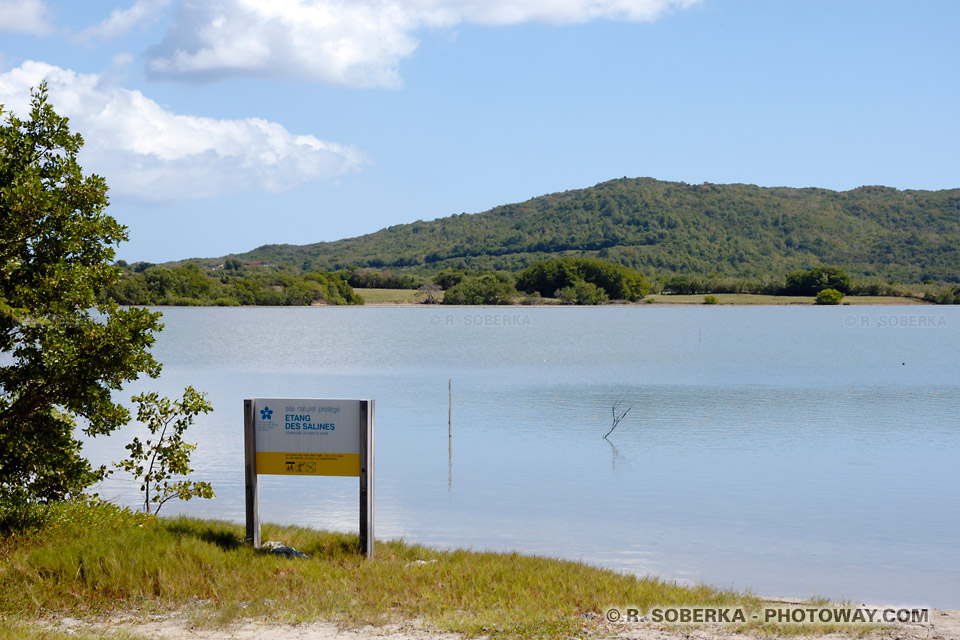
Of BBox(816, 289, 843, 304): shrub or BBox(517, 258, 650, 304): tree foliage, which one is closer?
BBox(816, 289, 843, 304): shrub

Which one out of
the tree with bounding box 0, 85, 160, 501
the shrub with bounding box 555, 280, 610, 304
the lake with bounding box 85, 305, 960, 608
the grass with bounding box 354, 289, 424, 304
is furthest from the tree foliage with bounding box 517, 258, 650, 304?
the tree with bounding box 0, 85, 160, 501

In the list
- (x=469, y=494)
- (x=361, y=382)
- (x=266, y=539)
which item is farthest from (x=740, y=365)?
(x=266, y=539)

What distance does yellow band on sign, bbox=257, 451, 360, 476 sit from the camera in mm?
9258

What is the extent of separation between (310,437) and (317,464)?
10.8 inches

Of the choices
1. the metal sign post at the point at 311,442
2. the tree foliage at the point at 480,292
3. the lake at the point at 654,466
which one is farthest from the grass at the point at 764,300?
the metal sign post at the point at 311,442

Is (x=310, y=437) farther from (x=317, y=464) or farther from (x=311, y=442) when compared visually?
(x=317, y=464)

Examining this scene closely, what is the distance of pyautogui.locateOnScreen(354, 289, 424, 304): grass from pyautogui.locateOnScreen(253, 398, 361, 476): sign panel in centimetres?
14377

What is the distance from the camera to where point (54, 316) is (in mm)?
9195

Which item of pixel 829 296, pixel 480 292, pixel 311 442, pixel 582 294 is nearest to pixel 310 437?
pixel 311 442

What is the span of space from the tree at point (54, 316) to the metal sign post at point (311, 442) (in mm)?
1373

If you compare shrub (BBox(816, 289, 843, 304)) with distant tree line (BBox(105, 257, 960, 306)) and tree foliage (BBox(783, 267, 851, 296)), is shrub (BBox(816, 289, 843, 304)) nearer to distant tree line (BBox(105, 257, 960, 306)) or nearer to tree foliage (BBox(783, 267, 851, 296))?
distant tree line (BBox(105, 257, 960, 306))

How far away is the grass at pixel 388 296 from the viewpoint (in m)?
154

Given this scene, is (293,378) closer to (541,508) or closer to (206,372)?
(206,372)

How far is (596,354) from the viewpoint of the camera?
174ft
